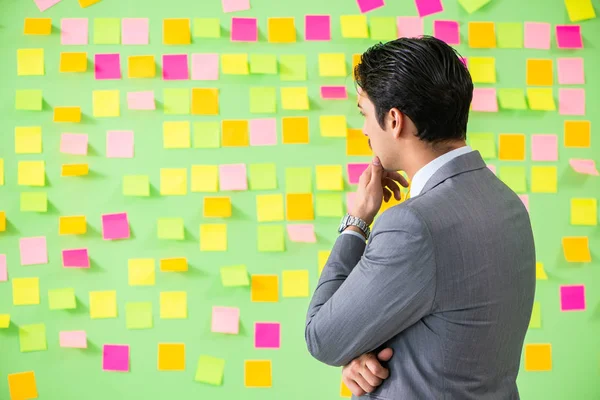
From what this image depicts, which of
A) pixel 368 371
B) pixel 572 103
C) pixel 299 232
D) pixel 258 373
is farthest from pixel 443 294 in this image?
pixel 572 103

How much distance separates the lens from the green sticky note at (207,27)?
1991mm

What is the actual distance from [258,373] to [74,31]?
4.09 feet

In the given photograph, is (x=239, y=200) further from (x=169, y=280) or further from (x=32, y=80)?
(x=32, y=80)

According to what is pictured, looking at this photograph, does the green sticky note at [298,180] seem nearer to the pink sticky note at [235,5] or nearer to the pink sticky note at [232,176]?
the pink sticky note at [232,176]

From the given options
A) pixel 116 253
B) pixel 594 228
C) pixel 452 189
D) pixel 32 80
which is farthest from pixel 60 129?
pixel 594 228

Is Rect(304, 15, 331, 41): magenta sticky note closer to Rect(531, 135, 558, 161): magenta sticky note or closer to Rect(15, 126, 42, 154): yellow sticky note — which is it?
Rect(531, 135, 558, 161): magenta sticky note

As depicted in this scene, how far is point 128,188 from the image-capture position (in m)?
1.98

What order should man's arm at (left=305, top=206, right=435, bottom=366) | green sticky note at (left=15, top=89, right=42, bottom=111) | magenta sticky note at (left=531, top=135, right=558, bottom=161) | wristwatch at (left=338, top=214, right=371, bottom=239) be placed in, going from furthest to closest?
magenta sticky note at (left=531, top=135, right=558, bottom=161) → green sticky note at (left=15, top=89, right=42, bottom=111) → wristwatch at (left=338, top=214, right=371, bottom=239) → man's arm at (left=305, top=206, right=435, bottom=366)

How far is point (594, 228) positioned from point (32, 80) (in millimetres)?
1907

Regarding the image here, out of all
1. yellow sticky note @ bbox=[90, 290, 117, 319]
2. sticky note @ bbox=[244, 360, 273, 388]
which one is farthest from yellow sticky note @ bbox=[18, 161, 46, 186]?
sticky note @ bbox=[244, 360, 273, 388]

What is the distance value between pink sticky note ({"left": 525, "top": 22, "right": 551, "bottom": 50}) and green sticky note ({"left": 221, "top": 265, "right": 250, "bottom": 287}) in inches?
47.2

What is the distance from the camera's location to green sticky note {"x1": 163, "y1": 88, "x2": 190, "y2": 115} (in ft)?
6.54

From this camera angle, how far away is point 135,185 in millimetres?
1982

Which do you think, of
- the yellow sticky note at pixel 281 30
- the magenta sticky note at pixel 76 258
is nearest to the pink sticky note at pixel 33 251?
the magenta sticky note at pixel 76 258
